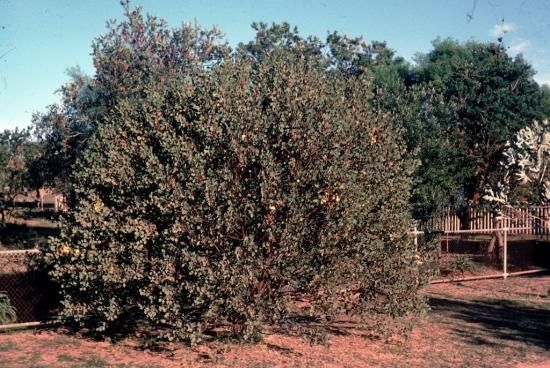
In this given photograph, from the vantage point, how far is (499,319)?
1431 centimetres

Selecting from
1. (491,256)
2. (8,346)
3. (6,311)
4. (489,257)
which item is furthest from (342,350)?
(491,256)

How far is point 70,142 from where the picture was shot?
1010 inches

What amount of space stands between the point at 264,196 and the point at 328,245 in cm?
132

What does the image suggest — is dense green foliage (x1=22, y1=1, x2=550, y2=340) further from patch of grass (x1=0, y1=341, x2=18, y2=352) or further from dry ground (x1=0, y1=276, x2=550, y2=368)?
patch of grass (x1=0, y1=341, x2=18, y2=352)

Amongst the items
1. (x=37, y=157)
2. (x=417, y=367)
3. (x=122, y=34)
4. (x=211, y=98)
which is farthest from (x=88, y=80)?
(x=417, y=367)

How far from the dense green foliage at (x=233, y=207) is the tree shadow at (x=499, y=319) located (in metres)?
3.22

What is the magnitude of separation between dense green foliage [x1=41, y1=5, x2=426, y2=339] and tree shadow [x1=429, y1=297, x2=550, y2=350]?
10.5ft

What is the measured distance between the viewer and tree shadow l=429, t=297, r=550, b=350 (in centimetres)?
1251

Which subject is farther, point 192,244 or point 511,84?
point 511,84

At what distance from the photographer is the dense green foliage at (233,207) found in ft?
31.1

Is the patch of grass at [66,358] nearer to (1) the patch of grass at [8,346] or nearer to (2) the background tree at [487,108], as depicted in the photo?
(1) the patch of grass at [8,346]

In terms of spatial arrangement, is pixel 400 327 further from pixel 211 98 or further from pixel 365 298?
pixel 211 98

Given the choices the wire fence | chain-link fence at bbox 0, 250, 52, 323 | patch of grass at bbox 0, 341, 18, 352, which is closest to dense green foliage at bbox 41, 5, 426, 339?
patch of grass at bbox 0, 341, 18, 352

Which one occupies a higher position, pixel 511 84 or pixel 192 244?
pixel 511 84
